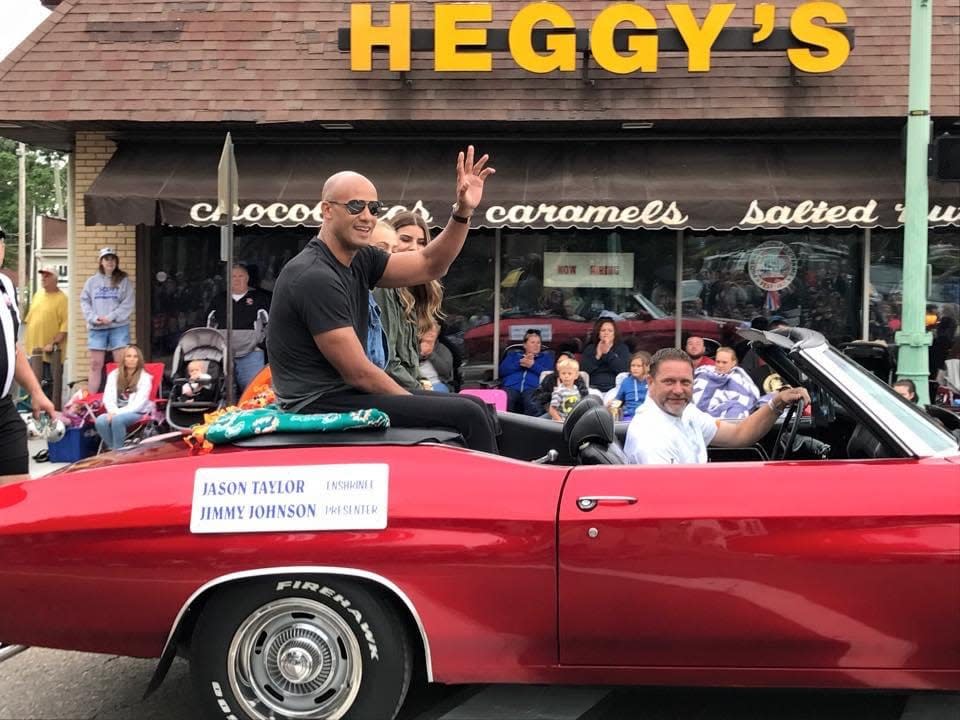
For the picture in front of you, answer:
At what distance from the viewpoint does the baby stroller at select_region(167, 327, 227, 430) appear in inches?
405

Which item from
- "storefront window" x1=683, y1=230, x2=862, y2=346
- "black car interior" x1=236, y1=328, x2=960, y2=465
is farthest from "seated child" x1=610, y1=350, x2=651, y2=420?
"black car interior" x1=236, y1=328, x2=960, y2=465

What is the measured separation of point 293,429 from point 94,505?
2.27 feet

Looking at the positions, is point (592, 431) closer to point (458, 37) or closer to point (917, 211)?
point (917, 211)

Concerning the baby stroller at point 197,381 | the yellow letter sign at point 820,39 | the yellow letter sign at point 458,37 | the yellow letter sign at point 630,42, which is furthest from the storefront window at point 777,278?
the baby stroller at point 197,381

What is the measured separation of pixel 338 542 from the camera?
3.54 metres

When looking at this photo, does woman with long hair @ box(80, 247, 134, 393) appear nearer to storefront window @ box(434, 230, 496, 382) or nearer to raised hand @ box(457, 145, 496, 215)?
storefront window @ box(434, 230, 496, 382)

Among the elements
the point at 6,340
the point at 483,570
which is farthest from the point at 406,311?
the point at 483,570

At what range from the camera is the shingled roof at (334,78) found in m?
11.1

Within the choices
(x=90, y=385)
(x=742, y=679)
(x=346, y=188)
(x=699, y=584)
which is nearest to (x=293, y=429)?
A: (x=346, y=188)

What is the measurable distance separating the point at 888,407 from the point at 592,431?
3.32ft

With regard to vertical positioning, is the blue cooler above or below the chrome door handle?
below

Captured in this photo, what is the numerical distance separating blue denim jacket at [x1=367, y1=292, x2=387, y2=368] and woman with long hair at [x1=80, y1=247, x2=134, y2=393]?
7780mm

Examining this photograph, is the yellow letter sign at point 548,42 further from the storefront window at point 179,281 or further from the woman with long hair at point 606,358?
the storefront window at point 179,281

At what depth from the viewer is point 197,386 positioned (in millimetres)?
10500
